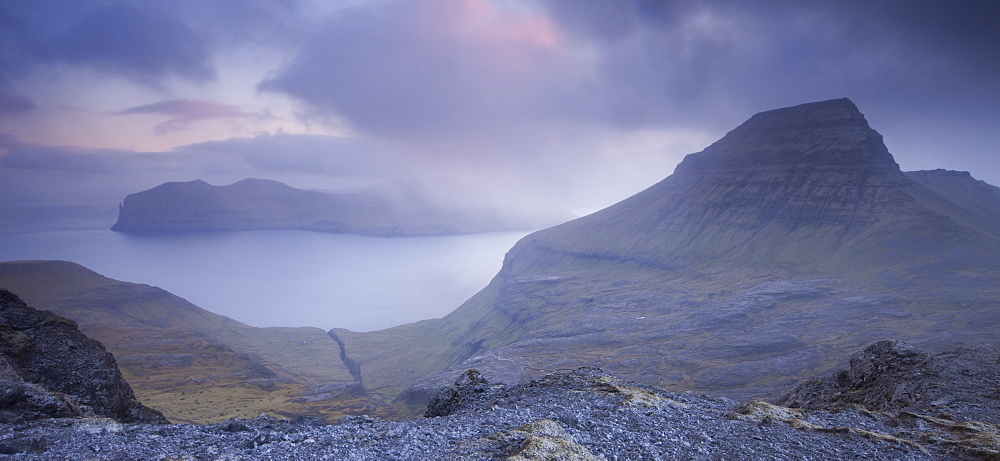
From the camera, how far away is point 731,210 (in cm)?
16050

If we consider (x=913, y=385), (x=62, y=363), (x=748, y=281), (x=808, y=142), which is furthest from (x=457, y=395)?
(x=808, y=142)

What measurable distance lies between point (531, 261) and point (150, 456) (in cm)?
18112

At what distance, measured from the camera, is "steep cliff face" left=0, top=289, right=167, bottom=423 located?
2355 cm

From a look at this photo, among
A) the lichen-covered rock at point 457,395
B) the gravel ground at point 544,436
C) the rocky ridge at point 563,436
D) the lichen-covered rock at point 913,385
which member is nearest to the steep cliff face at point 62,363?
the gravel ground at point 544,436

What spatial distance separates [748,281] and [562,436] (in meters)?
126

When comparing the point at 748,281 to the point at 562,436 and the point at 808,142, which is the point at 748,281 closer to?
the point at 808,142

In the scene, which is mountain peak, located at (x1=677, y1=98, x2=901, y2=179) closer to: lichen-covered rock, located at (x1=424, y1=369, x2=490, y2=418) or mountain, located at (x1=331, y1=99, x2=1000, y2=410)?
mountain, located at (x1=331, y1=99, x2=1000, y2=410)

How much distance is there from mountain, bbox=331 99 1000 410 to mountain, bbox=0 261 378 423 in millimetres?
12446

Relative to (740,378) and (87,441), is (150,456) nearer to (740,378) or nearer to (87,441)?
(87,441)

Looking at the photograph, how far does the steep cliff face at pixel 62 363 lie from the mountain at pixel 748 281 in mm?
56596

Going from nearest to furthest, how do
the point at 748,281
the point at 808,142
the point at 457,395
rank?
the point at 457,395, the point at 748,281, the point at 808,142

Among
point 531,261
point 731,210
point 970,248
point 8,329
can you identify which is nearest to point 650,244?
point 731,210

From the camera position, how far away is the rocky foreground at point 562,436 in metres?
14.8

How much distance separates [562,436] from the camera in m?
16.0
